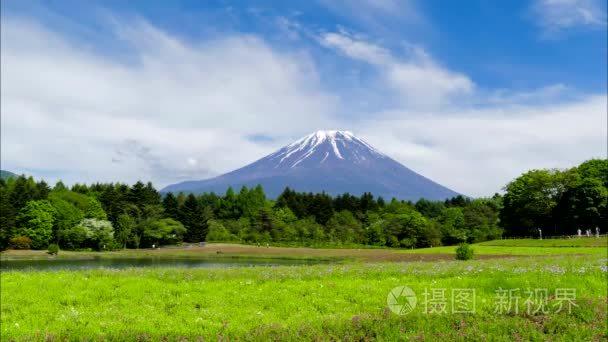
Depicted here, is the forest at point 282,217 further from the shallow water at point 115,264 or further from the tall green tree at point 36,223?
the shallow water at point 115,264

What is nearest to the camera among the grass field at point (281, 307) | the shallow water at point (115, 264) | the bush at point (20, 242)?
the grass field at point (281, 307)

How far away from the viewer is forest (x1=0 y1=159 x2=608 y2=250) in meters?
79.4

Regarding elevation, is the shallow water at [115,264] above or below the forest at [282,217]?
below

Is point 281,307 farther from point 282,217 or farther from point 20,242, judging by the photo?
point 282,217

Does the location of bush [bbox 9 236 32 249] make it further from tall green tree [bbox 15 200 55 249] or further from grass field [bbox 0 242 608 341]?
grass field [bbox 0 242 608 341]

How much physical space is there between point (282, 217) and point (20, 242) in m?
52.2

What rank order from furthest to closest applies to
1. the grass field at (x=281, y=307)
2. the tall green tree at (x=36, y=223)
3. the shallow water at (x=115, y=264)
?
the tall green tree at (x=36, y=223) < the shallow water at (x=115, y=264) < the grass field at (x=281, y=307)

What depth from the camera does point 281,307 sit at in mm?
12234

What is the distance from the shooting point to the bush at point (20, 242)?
7588 centimetres

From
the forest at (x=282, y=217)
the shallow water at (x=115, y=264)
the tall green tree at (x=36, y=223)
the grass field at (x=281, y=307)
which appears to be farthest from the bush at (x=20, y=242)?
the grass field at (x=281, y=307)

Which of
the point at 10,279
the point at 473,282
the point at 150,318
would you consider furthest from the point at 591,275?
the point at 10,279

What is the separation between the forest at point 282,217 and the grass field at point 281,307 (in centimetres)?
7046

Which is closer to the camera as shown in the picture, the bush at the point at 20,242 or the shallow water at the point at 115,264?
the shallow water at the point at 115,264

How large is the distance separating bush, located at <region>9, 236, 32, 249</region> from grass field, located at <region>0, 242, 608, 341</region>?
227ft
